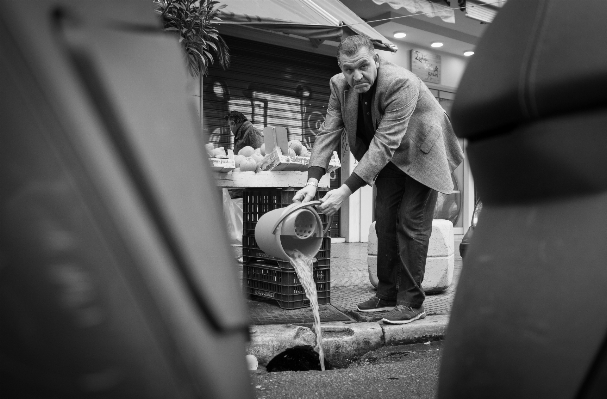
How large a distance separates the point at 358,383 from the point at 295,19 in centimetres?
366

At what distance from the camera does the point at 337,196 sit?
320 cm

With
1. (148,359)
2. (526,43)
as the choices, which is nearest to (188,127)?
(148,359)

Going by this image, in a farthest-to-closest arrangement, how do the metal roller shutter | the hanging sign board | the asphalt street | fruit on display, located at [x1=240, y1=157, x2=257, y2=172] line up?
the hanging sign board → the metal roller shutter → fruit on display, located at [x1=240, y1=157, x2=257, y2=172] → the asphalt street

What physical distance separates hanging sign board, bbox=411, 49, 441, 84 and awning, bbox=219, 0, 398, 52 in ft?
14.0

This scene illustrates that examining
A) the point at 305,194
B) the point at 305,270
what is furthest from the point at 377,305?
the point at 305,194

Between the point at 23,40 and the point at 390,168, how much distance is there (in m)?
3.31

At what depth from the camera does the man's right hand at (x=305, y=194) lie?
11.1 ft

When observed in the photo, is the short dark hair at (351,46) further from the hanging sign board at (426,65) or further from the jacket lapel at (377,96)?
the hanging sign board at (426,65)

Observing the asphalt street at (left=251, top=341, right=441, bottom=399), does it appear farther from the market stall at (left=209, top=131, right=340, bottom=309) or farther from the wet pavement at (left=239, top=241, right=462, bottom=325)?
the market stall at (left=209, top=131, right=340, bottom=309)

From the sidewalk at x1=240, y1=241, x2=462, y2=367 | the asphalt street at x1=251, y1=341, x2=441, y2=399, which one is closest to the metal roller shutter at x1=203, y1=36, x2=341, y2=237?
the sidewalk at x1=240, y1=241, x2=462, y2=367

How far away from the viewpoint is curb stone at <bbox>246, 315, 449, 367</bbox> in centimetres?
292

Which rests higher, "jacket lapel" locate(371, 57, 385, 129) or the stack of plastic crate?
"jacket lapel" locate(371, 57, 385, 129)

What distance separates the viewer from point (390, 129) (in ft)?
10.8

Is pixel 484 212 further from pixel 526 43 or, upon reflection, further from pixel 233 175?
pixel 233 175
